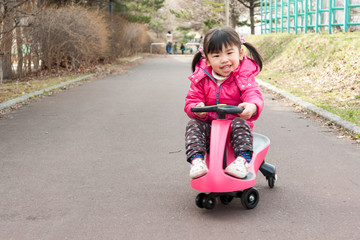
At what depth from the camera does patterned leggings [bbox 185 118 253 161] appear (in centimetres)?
353

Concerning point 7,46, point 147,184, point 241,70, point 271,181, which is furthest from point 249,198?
point 7,46

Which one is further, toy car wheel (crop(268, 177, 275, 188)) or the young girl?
toy car wheel (crop(268, 177, 275, 188))

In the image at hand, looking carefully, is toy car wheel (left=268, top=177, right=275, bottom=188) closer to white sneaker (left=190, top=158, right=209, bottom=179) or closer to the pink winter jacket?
the pink winter jacket

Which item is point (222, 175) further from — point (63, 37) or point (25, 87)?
point (63, 37)

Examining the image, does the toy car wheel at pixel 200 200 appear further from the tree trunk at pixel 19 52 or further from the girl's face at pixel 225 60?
the tree trunk at pixel 19 52

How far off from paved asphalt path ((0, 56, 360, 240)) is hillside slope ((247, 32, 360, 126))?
1.12 m

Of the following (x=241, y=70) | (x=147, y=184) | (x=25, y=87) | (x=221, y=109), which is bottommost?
(x=147, y=184)

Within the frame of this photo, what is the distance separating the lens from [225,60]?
3.64 meters

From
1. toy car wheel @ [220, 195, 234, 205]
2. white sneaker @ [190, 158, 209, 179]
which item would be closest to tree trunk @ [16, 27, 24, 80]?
toy car wheel @ [220, 195, 234, 205]

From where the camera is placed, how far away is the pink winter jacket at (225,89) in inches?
146

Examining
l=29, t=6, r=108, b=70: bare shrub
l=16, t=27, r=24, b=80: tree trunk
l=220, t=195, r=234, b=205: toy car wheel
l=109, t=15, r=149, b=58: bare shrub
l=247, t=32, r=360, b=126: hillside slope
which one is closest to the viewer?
l=220, t=195, r=234, b=205: toy car wheel

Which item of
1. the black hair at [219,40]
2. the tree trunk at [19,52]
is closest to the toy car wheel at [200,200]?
the black hair at [219,40]

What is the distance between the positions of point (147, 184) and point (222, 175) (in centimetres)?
114

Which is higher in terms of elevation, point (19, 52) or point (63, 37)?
point (63, 37)
